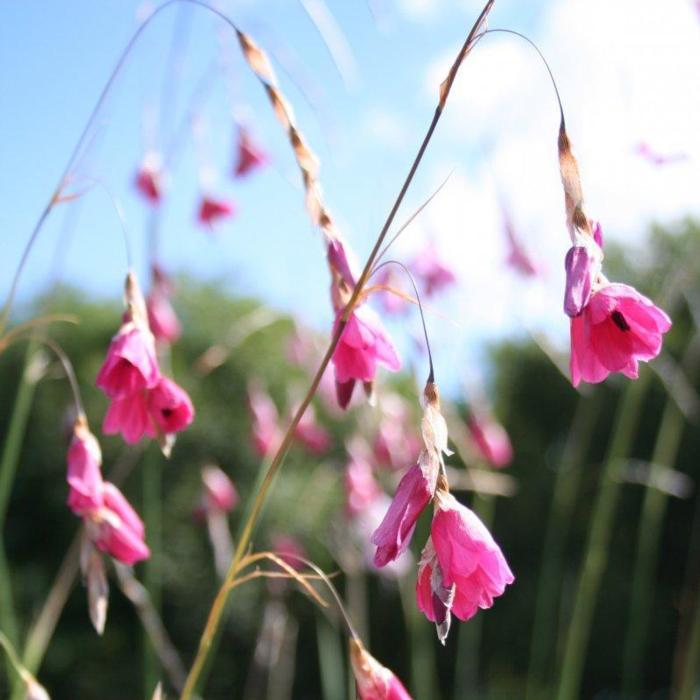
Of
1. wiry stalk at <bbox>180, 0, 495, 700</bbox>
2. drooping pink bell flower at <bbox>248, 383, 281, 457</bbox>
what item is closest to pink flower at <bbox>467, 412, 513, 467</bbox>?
drooping pink bell flower at <bbox>248, 383, 281, 457</bbox>

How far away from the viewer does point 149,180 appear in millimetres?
1424

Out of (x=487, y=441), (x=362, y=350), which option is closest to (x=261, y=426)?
(x=487, y=441)

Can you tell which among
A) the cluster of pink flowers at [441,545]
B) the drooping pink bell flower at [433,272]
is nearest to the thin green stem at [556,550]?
the drooping pink bell flower at [433,272]

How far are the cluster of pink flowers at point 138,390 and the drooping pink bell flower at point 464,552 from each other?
0.22 m

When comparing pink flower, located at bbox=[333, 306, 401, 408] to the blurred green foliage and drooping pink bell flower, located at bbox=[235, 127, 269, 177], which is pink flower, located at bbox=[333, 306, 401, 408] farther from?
the blurred green foliage

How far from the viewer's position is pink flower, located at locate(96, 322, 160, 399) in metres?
0.66

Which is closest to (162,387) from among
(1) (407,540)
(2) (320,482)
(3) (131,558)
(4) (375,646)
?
(3) (131,558)

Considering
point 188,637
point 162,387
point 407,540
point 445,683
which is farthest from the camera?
point 445,683

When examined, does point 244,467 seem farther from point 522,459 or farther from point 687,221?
point 687,221

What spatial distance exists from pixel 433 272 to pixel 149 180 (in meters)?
0.69

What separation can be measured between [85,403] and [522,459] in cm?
157

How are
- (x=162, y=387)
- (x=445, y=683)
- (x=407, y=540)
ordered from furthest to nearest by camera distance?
(x=445, y=683) → (x=162, y=387) → (x=407, y=540)

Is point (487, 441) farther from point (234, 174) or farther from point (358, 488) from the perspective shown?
point (234, 174)

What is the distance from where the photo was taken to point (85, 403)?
10.9ft
